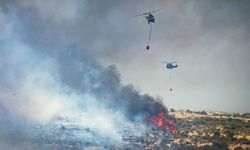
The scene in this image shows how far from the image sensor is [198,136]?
113750mm

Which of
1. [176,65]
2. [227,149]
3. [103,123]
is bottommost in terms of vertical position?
[227,149]

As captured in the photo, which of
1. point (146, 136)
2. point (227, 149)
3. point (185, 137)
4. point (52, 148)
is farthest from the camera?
point (185, 137)

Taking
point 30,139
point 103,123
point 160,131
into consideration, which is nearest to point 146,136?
point 160,131

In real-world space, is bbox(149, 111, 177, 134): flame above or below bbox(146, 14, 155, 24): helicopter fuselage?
below

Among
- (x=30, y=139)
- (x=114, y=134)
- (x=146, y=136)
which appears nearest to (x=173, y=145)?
(x=146, y=136)

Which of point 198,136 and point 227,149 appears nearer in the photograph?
point 227,149

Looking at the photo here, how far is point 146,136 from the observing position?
106 meters

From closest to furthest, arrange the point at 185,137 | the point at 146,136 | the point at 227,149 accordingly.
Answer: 1. the point at 227,149
2. the point at 146,136
3. the point at 185,137

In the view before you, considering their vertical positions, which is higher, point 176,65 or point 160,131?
point 176,65

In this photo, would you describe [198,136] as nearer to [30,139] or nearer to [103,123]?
[103,123]

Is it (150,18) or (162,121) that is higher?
(150,18)

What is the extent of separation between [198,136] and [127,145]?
27.0m

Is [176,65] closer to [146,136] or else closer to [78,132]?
[146,136]

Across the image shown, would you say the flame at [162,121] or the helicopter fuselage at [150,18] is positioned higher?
the helicopter fuselage at [150,18]
